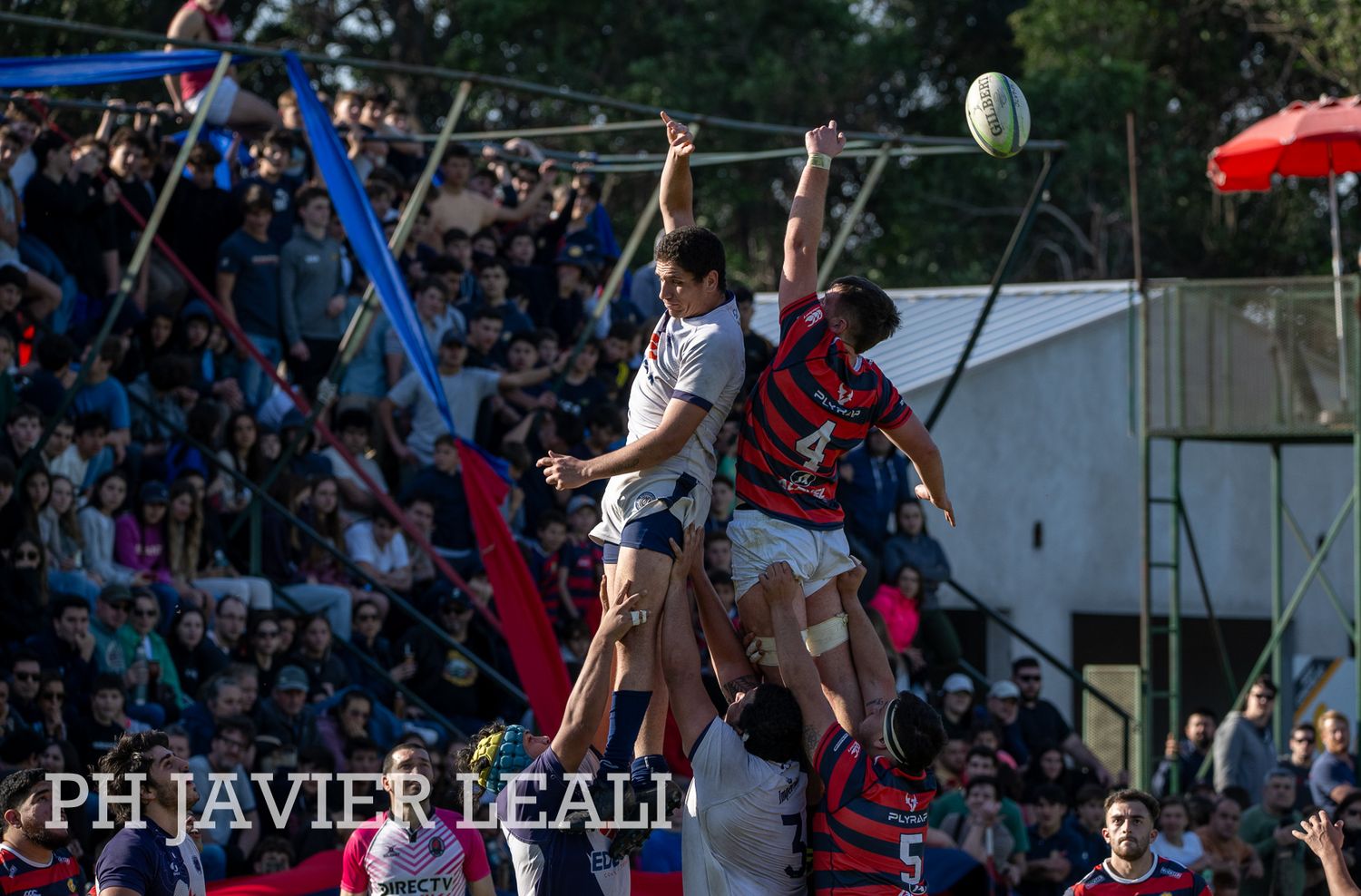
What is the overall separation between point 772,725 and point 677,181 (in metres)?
2.10

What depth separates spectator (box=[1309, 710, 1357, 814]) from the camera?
14961 millimetres

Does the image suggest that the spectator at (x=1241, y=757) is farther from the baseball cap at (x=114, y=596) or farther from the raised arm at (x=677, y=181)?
the raised arm at (x=677, y=181)

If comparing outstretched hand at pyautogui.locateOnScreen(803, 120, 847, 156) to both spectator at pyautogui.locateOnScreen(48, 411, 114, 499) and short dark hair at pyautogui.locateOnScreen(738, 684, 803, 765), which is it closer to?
short dark hair at pyautogui.locateOnScreen(738, 684, 803, 765)

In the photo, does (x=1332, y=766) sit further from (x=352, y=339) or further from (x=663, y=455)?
(x=663, y=455)

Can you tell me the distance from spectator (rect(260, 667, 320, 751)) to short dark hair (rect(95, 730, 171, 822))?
10.7 feet

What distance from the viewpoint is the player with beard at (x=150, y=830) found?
291 inches

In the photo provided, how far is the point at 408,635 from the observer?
1252 cm

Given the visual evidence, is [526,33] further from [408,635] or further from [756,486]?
[756,486]

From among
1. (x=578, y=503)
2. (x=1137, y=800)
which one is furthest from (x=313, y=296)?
(x=1137, y=800)

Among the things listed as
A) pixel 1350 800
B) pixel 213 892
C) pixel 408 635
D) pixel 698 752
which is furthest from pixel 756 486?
pixel 1350 800

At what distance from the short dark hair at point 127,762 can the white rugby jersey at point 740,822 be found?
2.01 m

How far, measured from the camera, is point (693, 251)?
7.57 metres

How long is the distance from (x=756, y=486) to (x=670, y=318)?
2.37 feet

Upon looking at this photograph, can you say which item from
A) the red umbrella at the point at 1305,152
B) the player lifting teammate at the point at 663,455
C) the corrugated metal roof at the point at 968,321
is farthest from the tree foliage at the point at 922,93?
the player lifting teammate at the point at 663,455
